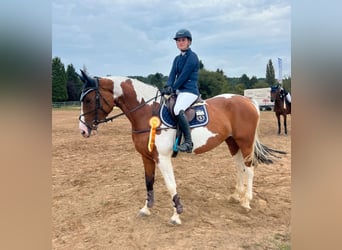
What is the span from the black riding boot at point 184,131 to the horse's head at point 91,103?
3.24ft

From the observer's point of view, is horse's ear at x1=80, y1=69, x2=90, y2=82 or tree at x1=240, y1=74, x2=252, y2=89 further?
tree at x1=240, y1=74, x2=252, y2=89

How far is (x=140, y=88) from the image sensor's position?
12.9 feet

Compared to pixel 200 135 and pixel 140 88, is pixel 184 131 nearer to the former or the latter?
pixel 200 135

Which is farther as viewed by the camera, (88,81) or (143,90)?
(143,90)

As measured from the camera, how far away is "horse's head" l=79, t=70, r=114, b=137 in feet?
12.0

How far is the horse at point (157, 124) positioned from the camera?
3.68m

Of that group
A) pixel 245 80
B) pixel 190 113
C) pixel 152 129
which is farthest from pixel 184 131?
pixel 245 80

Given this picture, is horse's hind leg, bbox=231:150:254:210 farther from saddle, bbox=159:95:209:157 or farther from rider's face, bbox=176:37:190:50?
rider's face, bbox=176:37:190:50

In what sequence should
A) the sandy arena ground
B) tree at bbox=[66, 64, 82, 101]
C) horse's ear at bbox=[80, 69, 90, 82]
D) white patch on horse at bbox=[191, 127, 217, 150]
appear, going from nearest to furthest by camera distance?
the sandy arena ground
horse's ear at bbox=[80, 69, 90, 82]
white patch on horse at bbox=[191, 127, 217, 150]
tree at bbox=[66, 64, 82, 101]

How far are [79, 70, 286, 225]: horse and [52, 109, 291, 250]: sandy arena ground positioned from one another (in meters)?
0.31

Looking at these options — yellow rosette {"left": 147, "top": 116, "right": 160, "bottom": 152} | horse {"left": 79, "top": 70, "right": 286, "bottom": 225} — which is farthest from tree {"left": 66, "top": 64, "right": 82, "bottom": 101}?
yellow rosette {"left": 147, "top": 116, "right": 160, "bottom": 152}

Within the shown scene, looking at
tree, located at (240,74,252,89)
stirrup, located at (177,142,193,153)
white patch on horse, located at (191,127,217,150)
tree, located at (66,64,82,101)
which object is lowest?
stirrup, located at (177,142,193,153)

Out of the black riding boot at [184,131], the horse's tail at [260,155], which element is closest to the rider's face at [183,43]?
the black riding boot at [184,131]

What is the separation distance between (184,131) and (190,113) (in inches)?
12.8
